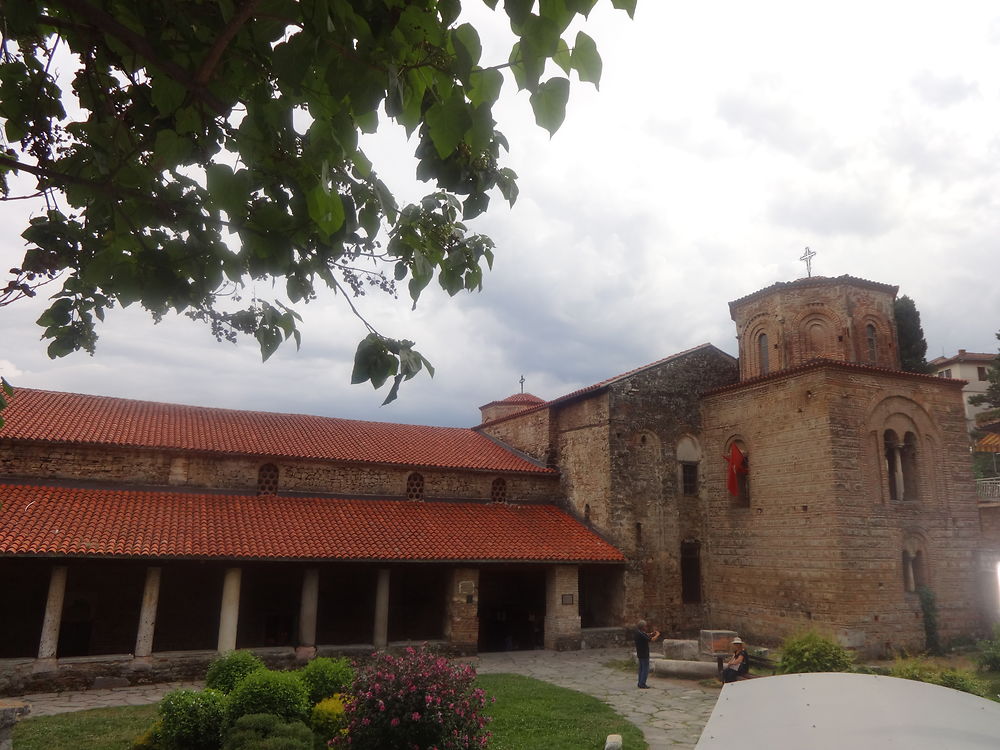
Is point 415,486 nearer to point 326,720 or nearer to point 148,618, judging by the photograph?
point 148,618

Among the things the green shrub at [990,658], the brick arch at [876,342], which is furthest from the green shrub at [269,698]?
the brick arch at [876,342]

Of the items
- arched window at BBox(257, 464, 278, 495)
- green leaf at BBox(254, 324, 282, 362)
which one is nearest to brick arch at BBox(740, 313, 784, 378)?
arched window at BBox(257, 464, 278, 495)

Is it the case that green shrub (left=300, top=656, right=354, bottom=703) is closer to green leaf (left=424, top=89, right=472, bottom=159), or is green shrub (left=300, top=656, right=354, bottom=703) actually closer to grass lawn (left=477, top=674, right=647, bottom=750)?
grass lawn (left=477, top=674, right=647, bottom=750)

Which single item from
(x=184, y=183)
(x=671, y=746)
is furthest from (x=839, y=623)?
(x=184, y=183)

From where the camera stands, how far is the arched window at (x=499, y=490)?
18422 millimetres

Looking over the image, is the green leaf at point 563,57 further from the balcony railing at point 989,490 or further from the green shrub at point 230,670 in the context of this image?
the balcony railing at point 989,490

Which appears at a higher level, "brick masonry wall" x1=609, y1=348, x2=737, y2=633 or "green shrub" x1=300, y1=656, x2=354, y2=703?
"brick masonry wall" x1=609, y1=348, x2=737, y2=633

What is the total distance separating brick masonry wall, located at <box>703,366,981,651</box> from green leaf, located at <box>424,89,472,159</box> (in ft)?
48.4

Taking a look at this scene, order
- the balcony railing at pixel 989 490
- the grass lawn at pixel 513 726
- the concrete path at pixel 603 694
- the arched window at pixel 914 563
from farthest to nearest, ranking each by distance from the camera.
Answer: the balcony railing at pixel 989 490
the arched window at pixel 914 563
the concrete path at pixel 603 694
the grass lawn at pixel 513 726

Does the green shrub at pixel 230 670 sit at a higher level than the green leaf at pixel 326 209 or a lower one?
lower

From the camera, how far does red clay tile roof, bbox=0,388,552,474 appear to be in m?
14.3

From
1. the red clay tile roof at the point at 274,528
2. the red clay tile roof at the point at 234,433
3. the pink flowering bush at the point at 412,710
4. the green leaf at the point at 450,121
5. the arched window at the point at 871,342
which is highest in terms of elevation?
the arched window at the point at 871,342

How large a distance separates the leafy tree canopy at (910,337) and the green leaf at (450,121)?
30707mm

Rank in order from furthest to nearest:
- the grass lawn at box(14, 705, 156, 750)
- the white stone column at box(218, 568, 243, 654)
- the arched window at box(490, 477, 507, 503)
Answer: the arched window at box(490, 477, 507, 503) < the white stone column at box(218, 568, 243, 654) < the grass lawn at box(14, 705, 156, 750)
